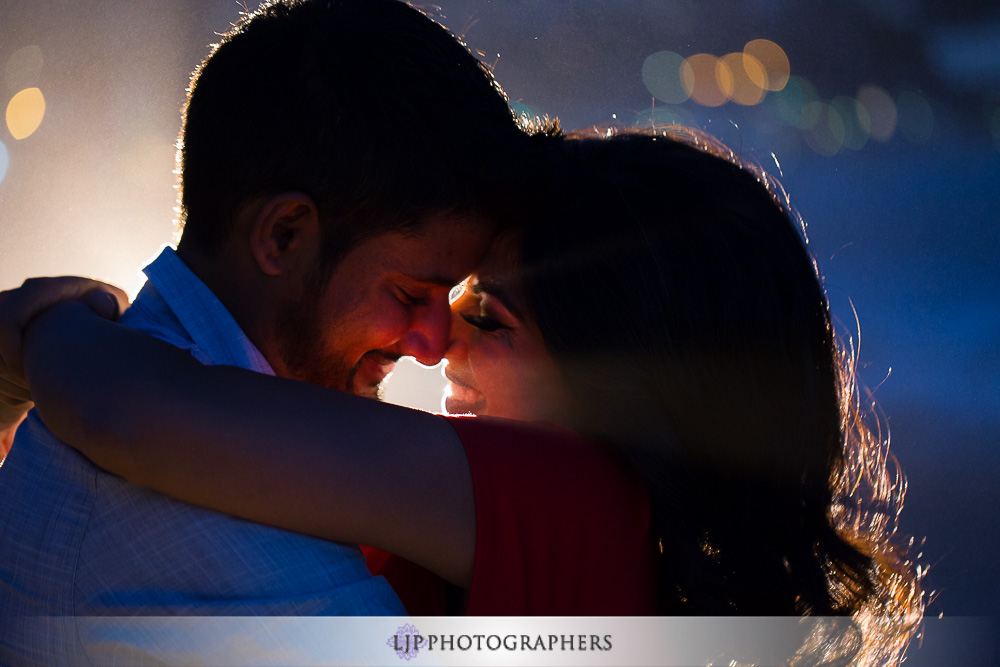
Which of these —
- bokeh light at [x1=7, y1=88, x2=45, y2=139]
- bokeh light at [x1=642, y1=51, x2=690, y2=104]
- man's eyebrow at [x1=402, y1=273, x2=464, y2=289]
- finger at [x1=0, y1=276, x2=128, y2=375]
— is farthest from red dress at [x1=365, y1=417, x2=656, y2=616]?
bokeh light at [x1=7, y1=88, x2=45, y2=139]

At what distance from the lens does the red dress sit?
92 cm

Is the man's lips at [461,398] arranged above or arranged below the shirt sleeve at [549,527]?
below

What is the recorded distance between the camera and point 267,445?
874mm

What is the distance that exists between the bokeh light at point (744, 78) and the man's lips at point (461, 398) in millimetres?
→ 2250

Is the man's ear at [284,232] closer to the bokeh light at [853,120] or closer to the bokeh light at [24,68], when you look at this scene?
the bokeh light at [24,68]

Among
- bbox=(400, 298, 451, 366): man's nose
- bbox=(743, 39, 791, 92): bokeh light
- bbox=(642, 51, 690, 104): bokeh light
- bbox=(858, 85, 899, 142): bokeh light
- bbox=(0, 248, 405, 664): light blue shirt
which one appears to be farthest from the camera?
bbox=(743, 39, 791, 92): bokeh light

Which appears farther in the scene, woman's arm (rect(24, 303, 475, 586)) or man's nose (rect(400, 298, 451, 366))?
man's nose (rect(400, 298, 451, 366))

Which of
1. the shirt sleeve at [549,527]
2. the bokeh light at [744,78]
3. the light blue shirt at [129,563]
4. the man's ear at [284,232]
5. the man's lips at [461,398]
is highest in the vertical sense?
the man's ear at [284,232]

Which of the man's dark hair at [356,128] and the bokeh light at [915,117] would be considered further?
the bokeh light at [915,117]

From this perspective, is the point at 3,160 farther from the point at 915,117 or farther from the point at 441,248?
the point at 915,117

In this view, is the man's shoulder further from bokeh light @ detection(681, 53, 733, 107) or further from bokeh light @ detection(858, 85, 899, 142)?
bokeh light @ detection(858, 85, 899, 142)

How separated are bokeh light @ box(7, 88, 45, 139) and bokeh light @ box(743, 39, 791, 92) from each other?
2.62 meters

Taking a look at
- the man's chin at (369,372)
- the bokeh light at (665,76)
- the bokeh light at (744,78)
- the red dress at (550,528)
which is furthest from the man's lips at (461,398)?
the bokeh light at (744,78)

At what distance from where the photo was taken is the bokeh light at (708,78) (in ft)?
10.2
